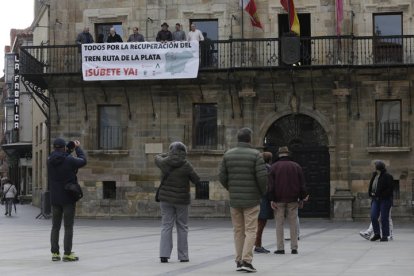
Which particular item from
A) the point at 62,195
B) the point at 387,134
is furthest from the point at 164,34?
the point at 62,195

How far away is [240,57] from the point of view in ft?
103

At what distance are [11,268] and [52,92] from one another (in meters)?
21.0

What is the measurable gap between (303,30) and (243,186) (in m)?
20.8

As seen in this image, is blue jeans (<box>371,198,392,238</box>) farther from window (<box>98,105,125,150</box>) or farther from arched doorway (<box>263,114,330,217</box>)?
window (<box>98,105,125,150</box>)

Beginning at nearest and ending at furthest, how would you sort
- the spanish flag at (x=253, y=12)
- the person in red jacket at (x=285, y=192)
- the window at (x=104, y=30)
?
1. the person in red jacket at (x=285, y=192)
2. the spanish flag at (x=253, y=12)
3. the window at (x=104, y=30)

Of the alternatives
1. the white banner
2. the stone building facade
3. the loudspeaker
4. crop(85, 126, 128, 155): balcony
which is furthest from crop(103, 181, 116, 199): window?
the loudspeaker

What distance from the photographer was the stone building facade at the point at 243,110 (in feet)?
101

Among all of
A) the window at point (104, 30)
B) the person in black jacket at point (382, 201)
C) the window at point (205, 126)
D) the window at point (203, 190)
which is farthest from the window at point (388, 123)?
the person in black jacket at point (382, 201)

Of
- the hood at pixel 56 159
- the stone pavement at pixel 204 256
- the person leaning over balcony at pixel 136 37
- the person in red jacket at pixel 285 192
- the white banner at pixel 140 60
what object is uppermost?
the person leaning over balcony at pixel 136 37

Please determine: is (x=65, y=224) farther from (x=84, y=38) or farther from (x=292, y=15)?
(x=84, y=38)

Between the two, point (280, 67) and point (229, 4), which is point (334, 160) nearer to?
point (280, 67)

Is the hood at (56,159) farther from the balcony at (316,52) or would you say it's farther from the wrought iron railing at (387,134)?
the wrought iron railing at (387,134)

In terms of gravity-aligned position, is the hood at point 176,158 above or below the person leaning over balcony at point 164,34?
below

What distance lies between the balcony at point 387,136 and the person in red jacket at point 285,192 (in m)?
16.2
